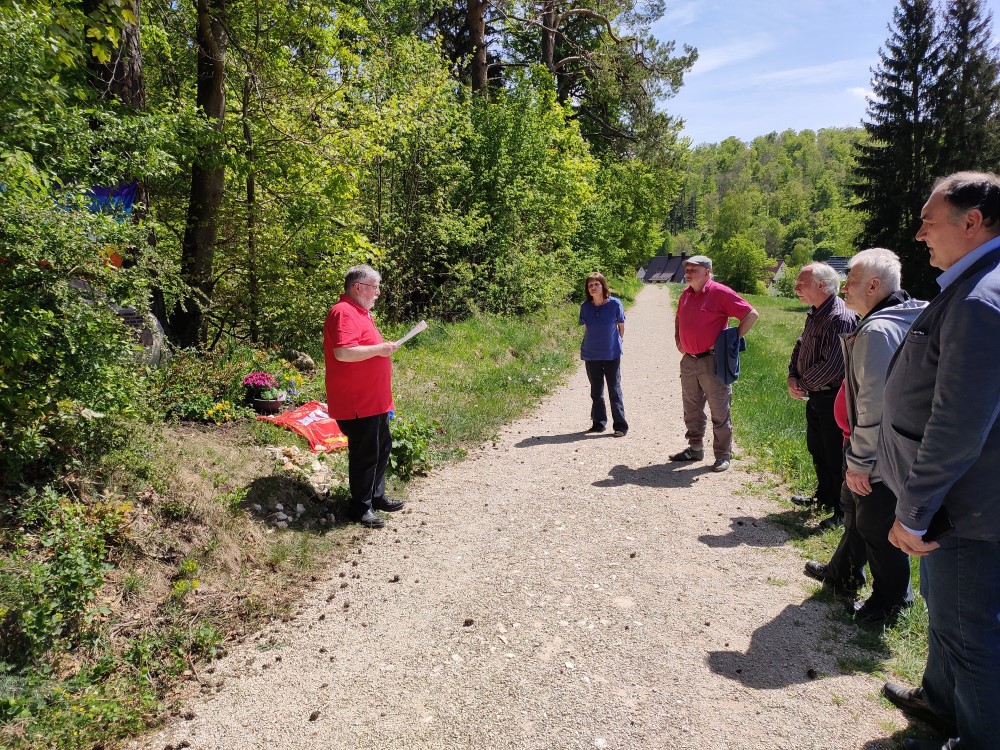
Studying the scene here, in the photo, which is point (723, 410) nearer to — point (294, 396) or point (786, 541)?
point (786, 541)

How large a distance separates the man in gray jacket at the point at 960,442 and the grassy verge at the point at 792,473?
2.75ft

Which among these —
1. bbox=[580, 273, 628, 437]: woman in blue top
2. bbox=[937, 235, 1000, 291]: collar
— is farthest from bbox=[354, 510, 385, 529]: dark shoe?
→ bbox=[937, 235, 1000, 291]: collar

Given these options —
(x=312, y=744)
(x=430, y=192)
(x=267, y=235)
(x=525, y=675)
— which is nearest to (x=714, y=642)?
(x=525, y=675)

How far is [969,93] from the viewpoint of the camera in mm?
29547

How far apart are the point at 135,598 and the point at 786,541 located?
4553mm

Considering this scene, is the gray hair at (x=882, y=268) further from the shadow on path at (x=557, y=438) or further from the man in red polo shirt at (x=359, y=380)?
the shadow on path at (x=557, y=438)

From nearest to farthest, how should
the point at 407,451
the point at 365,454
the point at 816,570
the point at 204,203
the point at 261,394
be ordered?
the point at 816,570
the point at 365,454
the point at 407,451
the point at 261,394
the point at 204,203

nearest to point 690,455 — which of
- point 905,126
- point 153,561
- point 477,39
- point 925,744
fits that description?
point 925,744

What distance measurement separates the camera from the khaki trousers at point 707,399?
6551mm

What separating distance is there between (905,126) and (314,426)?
34928mm

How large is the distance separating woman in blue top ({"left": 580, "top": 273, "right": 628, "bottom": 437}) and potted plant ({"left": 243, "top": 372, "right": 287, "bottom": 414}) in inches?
147

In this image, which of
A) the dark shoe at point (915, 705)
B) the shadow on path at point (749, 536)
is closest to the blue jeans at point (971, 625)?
the dark shoe at point (915, 705)

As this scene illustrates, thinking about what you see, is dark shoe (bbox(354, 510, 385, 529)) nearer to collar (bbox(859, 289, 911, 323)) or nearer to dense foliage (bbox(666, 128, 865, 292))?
collar (bbox(859, 289, 911, 323))

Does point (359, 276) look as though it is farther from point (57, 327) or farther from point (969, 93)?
point (969, 93)
